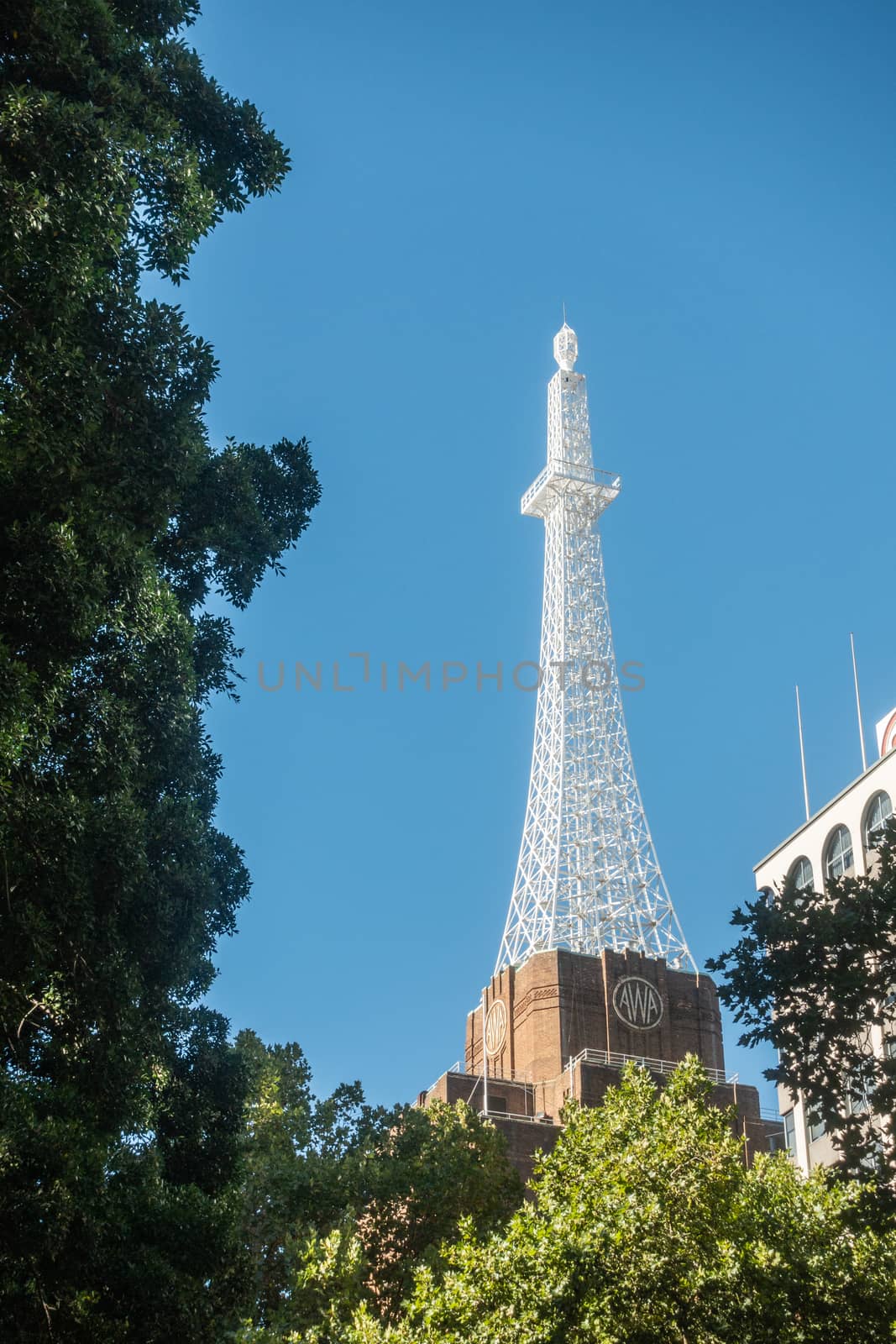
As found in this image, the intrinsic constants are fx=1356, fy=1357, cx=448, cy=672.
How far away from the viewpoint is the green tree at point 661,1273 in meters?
22.5

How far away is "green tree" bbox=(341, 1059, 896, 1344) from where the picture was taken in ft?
73.9

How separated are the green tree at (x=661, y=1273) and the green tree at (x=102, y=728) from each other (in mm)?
4479

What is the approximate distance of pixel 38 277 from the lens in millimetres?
18297

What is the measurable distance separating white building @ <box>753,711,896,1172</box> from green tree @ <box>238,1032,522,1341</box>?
22.5 m

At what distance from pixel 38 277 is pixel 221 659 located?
331 inches

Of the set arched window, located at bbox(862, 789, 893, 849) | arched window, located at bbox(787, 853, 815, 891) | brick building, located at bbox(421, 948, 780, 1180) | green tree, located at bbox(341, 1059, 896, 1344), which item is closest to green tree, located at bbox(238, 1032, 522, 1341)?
green tree, located at bbox(341, 1059, 896, 1344)

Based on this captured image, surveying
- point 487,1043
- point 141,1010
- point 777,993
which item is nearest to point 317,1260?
point 141,1010

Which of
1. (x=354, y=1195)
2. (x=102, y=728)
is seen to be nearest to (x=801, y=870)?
(x=354, y=1195)

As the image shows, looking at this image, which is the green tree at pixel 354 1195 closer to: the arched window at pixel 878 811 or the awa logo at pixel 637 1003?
the awa logo at pixel 637 1003

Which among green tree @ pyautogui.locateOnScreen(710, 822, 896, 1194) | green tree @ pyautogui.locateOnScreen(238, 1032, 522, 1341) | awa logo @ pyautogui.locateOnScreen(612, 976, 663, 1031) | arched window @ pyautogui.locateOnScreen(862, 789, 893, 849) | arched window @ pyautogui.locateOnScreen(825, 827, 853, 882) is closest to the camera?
green tree @ pyautogui.locateOnScreen(710, 822, 896, 1194)

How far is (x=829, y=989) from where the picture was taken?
71.9 feet

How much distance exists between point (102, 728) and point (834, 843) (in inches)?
1669

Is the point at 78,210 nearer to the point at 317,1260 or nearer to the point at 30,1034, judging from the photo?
the point at 30,1034

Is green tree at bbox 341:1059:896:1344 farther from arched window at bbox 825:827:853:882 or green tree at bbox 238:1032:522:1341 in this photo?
arched window at bbox 825:827:853:882
